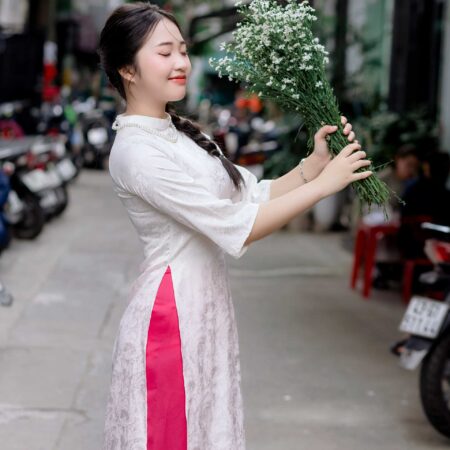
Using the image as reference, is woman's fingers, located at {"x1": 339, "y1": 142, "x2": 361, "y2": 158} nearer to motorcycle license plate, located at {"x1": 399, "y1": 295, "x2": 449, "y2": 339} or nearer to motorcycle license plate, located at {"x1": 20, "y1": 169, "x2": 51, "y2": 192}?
motorcycle license plate, located at {"x1": 399, "y1": 295, "x2": 449, "y2": 339}

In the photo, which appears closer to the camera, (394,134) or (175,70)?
(175,70)

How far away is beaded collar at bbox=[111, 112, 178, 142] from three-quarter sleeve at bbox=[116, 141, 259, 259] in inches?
4.4

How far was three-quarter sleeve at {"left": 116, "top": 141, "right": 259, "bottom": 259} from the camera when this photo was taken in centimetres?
273

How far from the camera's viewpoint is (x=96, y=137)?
17281mm

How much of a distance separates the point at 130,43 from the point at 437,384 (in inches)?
98.6

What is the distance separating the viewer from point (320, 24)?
38.6 ft

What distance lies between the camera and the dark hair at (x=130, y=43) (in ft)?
9.27

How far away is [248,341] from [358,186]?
3.78m

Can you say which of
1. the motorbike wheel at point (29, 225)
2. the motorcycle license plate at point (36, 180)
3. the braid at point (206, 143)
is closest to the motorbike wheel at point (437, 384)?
the braid at point (206, 143)

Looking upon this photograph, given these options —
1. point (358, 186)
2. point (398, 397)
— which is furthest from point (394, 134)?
point (358, 186)

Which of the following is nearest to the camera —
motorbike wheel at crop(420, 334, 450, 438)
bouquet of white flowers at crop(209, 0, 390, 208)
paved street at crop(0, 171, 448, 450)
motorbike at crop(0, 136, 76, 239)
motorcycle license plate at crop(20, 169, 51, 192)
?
bouquet of white flowers at crop(209, 0, 390, 208)

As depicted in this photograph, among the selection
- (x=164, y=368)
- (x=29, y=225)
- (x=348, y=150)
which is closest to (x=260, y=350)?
(x=164, y=368)

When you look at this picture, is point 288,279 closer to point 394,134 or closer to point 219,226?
point 394,134

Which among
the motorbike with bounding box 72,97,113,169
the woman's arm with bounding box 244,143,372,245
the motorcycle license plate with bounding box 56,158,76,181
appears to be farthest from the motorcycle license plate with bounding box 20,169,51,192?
the woman's arm with bounding box 244,143,372,245
